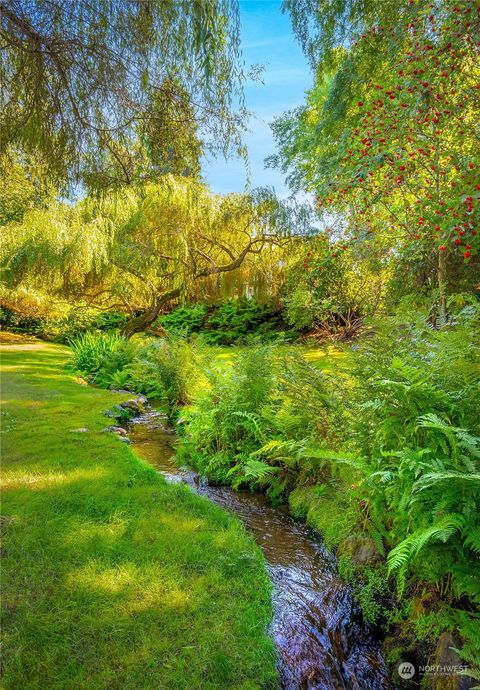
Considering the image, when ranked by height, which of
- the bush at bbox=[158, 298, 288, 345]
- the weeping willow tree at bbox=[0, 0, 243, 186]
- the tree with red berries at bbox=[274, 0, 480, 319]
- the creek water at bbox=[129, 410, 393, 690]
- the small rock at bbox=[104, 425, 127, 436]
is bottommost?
the creek water at bbox=[129, 410, 393, 690]

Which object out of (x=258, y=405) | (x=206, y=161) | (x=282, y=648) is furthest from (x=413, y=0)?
(x=282, y=648)

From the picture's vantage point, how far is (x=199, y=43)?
1.93 meters

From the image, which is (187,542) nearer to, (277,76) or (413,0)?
(277,76)

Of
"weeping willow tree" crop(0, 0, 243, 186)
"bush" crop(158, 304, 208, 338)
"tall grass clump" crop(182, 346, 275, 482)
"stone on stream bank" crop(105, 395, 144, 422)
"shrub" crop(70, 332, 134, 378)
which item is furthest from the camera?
"bush" crop(158, 304, 208, 338)

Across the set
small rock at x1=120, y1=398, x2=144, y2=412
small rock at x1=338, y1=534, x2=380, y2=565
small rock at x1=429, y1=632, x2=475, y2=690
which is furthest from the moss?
small rock at x1=120, y1=398, x2=144, y2=412

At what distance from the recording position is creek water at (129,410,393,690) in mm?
1986

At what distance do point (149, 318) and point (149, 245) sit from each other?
11.7ft

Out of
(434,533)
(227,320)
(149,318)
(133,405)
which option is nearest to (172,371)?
(133,405)

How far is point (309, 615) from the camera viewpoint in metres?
2.36

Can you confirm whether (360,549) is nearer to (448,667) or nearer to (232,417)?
(448,667)

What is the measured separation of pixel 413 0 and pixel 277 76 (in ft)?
6.42

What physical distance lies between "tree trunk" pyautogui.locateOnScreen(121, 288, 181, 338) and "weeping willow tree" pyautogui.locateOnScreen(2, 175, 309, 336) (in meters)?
0.03

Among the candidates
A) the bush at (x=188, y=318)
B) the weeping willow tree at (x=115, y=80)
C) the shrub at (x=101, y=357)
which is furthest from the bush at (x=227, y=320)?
the weeping willow tree at (x=115, y=80)

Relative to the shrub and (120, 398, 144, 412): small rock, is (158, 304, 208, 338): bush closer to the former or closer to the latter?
the shrub
